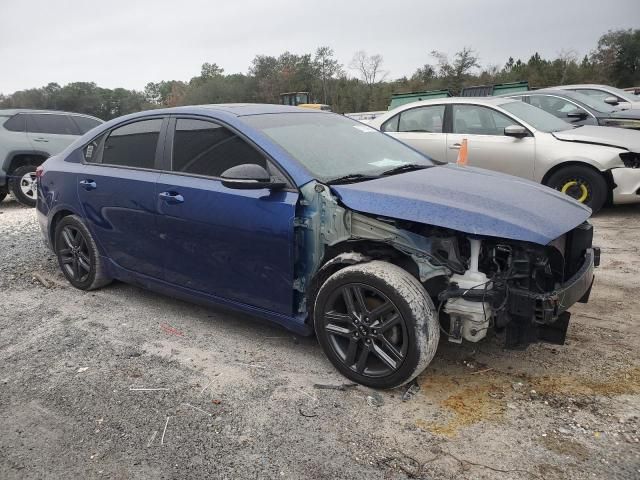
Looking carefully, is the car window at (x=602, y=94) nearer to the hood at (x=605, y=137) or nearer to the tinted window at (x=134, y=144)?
the hood at (x=605, y=137)

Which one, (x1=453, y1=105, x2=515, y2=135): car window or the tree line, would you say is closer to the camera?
(x1=453, y1=105, x2=515, y2=135): car window

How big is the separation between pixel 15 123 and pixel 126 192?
697cm

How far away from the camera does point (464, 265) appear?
118 inches

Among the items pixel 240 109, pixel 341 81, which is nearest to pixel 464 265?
pixel 240 109

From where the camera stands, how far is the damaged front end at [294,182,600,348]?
9.37 feet

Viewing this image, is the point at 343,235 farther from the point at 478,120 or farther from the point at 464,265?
the point at 478,120

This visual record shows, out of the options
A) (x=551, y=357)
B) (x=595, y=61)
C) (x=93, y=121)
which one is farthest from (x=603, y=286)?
(x=595, y=61)

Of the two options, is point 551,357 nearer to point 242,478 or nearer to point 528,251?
point 528,251

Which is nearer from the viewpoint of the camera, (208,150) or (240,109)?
(208,150)

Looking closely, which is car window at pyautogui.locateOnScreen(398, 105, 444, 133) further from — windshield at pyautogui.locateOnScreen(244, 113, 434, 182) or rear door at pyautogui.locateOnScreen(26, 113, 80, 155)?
rear door at pyautogui.locateOnScreen(26, 113, 80, 155)

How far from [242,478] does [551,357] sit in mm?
2117

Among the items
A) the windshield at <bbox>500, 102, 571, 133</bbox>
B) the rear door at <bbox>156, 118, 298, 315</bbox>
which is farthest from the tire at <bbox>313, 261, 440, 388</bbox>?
the windshield at <bbox>500, 102, 571, 133</bbox>

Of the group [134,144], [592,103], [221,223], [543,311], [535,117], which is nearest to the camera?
[543,311]

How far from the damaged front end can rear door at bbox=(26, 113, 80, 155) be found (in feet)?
27.3
